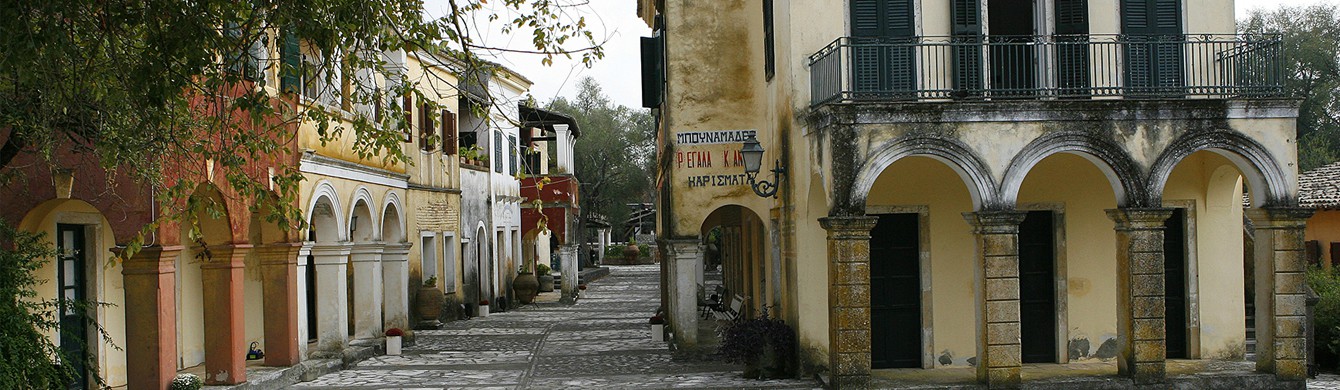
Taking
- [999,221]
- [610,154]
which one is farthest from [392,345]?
[610,154]

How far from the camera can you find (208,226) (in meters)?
15.8

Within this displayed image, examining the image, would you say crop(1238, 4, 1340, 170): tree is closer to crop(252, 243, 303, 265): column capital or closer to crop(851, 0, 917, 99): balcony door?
crop(851, 0, 917, 99): balcony door

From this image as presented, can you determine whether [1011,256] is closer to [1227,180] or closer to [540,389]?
[1227,180]

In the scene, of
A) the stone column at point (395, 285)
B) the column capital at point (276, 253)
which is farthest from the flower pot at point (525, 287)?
the column capital at point (276, 253)

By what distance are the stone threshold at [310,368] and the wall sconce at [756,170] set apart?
22.4 feet

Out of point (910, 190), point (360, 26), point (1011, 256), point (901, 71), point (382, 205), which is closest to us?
point (360, 26)

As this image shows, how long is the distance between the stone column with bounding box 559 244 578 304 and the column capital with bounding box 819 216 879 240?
79.0 feet

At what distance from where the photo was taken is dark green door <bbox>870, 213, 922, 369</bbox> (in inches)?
634

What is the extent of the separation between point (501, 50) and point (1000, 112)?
22.5 feet

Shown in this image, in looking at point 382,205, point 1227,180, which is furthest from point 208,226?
point 1227,180

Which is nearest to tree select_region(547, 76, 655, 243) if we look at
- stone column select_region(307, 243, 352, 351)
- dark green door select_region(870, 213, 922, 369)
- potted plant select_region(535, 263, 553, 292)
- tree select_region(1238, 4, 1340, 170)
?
potted plant select_region(535, 263, 553, 292)

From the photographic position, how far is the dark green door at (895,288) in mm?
16094

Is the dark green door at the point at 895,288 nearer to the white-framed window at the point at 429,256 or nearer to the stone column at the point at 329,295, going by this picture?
the stone column at the point at 329,295

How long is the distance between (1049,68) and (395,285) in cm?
1297
